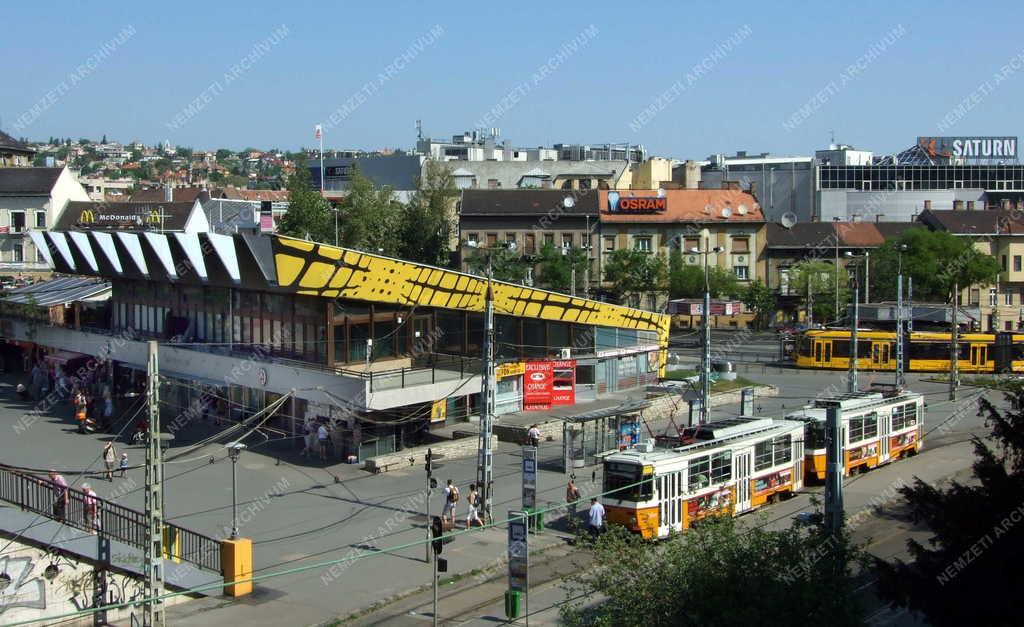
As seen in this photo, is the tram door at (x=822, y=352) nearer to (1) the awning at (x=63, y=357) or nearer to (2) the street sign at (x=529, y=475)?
(2) the street sign at (x=529, y=475)

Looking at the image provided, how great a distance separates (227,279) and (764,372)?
111 ft

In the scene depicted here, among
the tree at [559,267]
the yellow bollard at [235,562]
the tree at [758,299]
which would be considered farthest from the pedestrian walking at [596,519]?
the tree at [758,299]

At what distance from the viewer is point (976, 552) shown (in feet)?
49.8

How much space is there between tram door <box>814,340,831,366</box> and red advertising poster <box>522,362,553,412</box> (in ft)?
83.1

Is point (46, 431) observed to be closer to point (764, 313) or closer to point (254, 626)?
point (254, 626)

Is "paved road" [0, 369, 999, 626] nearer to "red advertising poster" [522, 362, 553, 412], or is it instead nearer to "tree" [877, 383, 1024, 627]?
"red advertising poster" [522, 362, 553, 412]

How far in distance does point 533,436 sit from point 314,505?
9584mm

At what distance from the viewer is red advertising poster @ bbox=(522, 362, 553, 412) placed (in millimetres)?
42188

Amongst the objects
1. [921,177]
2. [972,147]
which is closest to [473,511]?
[921,177]

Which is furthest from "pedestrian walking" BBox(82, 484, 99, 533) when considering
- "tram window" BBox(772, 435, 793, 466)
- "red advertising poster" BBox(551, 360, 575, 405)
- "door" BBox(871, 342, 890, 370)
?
"door" BBox(871, 342, 890, 370)

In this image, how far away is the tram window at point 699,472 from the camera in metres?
26.1

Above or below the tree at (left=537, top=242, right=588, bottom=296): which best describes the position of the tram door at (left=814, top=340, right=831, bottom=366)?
below

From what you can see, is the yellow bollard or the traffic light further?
the yellow bollard

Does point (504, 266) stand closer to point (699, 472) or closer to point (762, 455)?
point (762, 455)
